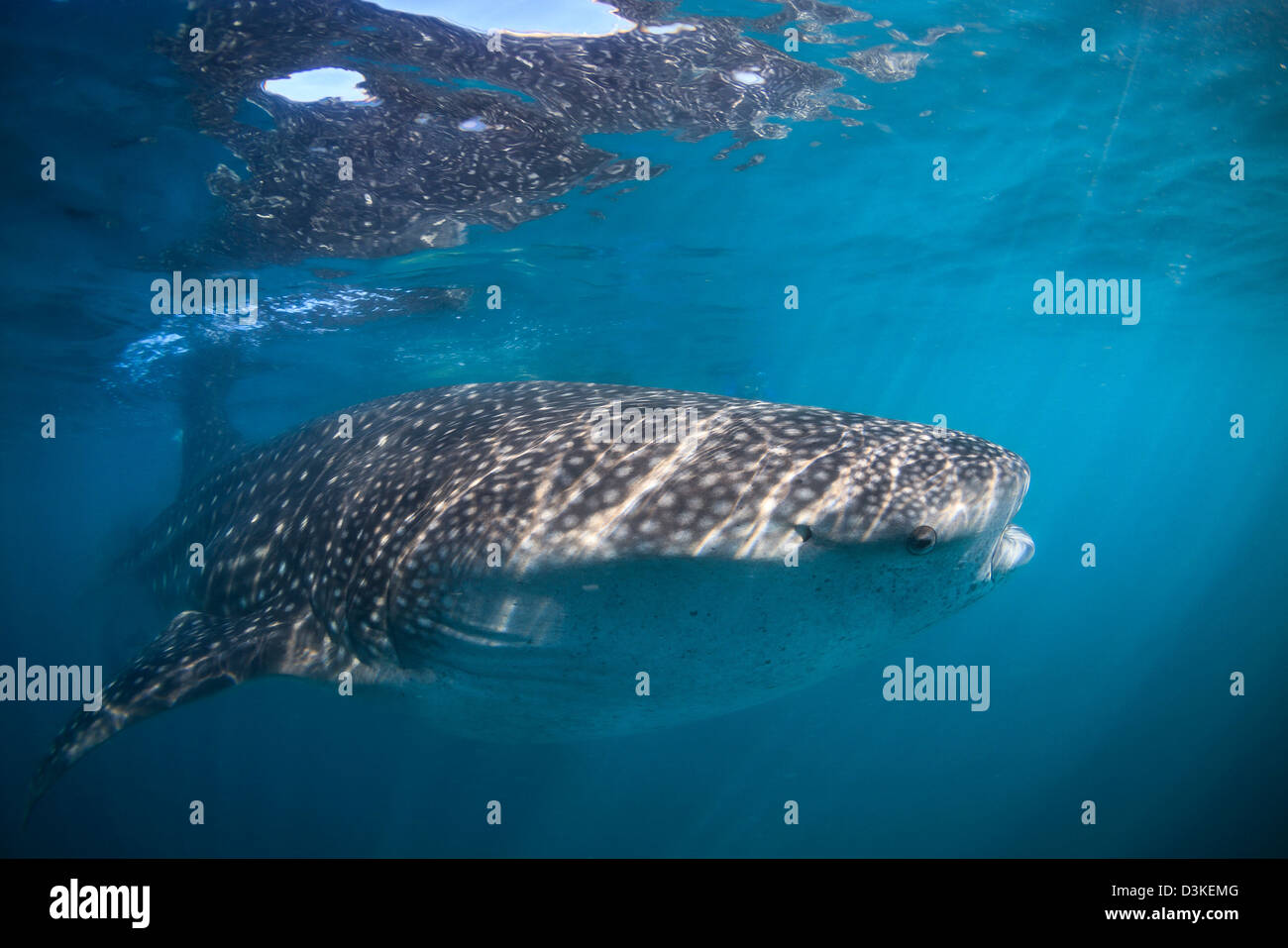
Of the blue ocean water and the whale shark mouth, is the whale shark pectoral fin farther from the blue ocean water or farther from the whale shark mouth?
the whale shark mouth

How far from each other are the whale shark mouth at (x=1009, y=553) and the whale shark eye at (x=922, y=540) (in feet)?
2.08

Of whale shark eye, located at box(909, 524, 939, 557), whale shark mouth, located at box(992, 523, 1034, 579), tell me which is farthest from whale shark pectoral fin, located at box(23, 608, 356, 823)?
whale shark mouth, located at box(992, 523, 1034, 579)

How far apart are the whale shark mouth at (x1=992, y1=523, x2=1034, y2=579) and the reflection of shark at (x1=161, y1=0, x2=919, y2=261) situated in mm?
6935

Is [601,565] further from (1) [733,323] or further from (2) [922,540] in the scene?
(1) [733,323]

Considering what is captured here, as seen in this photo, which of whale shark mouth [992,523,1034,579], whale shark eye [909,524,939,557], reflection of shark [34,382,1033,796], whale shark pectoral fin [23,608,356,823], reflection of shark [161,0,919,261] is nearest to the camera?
whale shark eye [909,524,939,557]

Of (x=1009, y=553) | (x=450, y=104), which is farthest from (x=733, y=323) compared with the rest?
(x=1009, y=553)

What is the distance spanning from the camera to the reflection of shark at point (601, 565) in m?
3.14

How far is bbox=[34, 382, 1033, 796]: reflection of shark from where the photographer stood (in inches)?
124

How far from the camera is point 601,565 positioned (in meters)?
3.26

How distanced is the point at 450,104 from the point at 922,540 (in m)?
8.52

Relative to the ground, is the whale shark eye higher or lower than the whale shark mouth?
higher

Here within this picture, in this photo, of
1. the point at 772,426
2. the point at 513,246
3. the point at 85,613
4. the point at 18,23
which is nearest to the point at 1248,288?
the point at 513,246

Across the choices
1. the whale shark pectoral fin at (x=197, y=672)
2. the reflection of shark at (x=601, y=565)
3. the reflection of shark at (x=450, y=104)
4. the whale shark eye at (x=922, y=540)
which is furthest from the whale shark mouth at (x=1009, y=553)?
the reflection of shark at (x=450, y=104)

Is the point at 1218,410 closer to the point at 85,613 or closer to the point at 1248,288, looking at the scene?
the point at 1248,288
